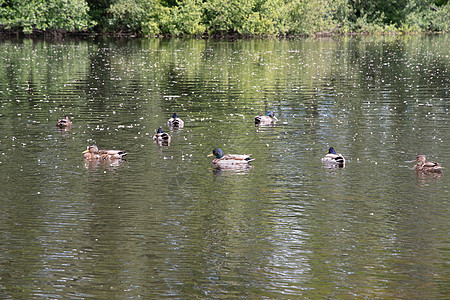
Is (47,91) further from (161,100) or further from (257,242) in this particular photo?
(257,242)

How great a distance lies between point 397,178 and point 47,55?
46.9 metres

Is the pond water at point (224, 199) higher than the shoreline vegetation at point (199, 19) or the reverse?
the reverse

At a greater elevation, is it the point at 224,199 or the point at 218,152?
Answer: the point at 218,152

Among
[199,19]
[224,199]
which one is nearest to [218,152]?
[224,199]

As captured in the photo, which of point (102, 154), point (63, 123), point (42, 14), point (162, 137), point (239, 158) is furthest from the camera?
point (42, 14)

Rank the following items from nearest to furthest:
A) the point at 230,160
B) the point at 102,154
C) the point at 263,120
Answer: the point at 230,160 < the point at 102,154 < the point at 263,120

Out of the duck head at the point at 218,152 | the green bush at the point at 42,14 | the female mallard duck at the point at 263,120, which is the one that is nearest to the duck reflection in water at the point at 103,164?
the duck head at the point at 218,152

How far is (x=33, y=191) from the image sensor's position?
653 inches

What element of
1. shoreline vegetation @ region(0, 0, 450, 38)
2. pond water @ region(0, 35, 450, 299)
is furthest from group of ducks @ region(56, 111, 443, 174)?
Answer: shoreline vegetation @ region(0, 0, 450, 38)

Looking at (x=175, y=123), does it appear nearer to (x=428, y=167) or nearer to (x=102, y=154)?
(x=102, y=154)

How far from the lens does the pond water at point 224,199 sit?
11328mm

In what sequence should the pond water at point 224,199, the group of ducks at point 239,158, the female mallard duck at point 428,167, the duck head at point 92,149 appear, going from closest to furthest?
the pond water at point 224,199
the female mallard duck at point 428,167
the group of ducks at point 239,158
the duck head at point 92,149

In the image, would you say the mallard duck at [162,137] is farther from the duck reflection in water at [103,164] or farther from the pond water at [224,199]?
the duck reflection in water at [103,164]

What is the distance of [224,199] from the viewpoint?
15891 mm
